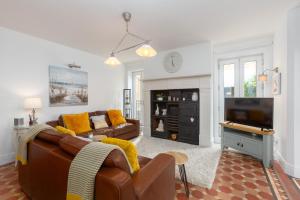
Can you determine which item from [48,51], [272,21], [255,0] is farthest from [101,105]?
[272,21]

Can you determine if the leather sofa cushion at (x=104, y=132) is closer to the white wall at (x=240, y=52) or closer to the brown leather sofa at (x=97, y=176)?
the brown leather sofa at (x=97, y=176)

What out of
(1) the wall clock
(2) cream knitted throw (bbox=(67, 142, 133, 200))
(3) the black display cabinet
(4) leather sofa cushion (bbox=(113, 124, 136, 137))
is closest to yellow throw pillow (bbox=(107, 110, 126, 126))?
(4) leather sofa cushion (bbox=(113, 124, 136, 137))

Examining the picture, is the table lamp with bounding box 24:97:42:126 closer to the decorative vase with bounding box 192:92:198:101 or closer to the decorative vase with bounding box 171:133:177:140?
the decorative vase with bounding box 171:133:177:140

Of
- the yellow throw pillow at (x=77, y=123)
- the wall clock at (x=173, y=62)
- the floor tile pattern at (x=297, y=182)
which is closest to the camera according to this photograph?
the floor tile pattern at (x=297, y=182)

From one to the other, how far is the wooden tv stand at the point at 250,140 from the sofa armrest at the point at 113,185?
111 inches

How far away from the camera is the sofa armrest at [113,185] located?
2.98ft

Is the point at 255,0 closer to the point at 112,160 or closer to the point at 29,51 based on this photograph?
the point at 112,160

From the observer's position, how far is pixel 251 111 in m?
3.03

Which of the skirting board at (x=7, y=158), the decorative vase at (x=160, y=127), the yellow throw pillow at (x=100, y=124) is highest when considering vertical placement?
the yellow throw pillow at (x=100, y=124)

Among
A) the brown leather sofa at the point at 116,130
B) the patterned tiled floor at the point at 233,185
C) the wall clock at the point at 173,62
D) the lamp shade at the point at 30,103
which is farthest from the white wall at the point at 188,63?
the lamp shade at the point at 30,103

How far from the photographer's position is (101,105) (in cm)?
489

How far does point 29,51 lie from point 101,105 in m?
2.33

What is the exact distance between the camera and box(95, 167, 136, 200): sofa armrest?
2.98 ft

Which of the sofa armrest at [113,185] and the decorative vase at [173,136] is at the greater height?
the sofa armrest at [113,185]
